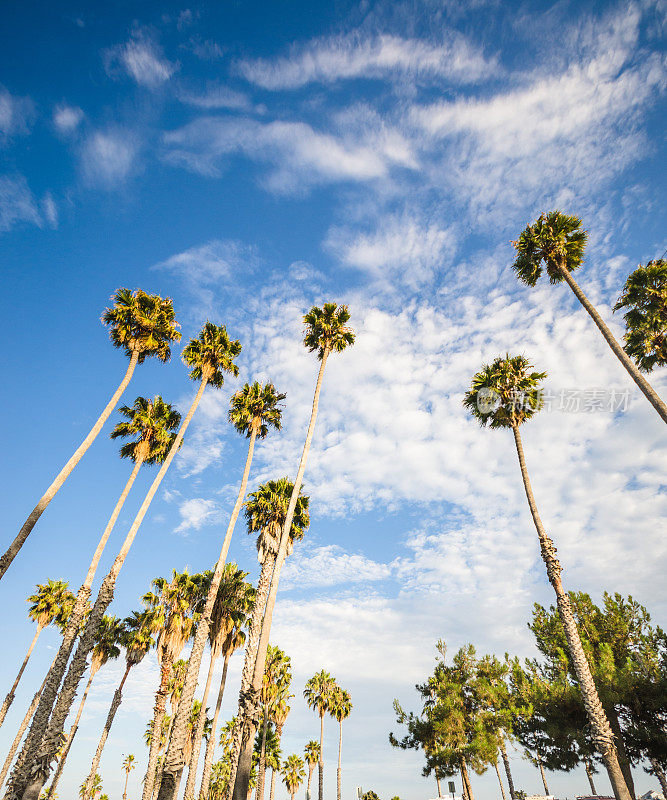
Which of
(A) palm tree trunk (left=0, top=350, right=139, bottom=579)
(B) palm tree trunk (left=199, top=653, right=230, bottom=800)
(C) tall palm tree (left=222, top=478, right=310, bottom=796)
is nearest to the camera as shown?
(A) palm tree trunk (left=0, top=350, right=139, bottom=579)

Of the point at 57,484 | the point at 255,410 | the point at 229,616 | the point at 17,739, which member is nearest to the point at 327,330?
the point at 255,410

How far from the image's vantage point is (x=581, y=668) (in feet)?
55.4

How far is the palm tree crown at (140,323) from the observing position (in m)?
24.1

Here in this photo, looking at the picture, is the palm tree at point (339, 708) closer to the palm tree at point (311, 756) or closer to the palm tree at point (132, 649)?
the palm tree at point (311, 756)

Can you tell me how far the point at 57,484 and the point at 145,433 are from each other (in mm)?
10259

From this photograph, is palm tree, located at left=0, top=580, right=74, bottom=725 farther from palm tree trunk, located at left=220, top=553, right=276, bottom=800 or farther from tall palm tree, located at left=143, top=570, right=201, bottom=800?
palm tree trunk, located at left=220, top=553, right=276, bottom=800

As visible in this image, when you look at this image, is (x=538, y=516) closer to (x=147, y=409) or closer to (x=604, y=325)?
(x=604, y=325)

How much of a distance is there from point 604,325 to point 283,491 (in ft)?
64.5

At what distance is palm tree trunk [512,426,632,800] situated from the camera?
15414mm

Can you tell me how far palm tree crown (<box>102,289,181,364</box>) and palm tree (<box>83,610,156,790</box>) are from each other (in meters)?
18.4

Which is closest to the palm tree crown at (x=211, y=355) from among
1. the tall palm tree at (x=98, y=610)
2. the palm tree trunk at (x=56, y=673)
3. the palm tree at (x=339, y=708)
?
the tall palm tree at (x=98, y=610)

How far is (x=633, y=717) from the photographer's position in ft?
64.3

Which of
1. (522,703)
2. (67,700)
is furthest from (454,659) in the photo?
(67,700)

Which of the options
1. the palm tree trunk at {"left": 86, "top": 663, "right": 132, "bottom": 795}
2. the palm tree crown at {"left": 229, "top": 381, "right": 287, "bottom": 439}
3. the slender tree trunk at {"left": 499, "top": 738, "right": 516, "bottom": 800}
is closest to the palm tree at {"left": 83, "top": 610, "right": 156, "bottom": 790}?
the palm tree trunk at {"left": 86, "top": 663, "right": 132, "bottom": 795}
